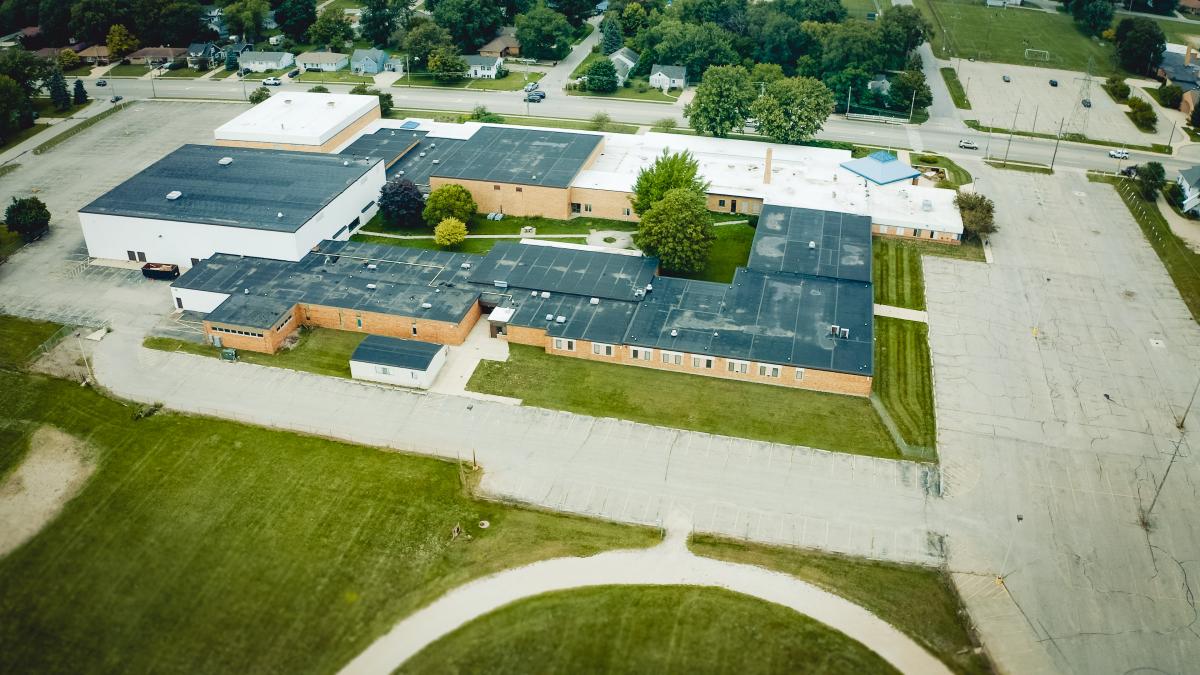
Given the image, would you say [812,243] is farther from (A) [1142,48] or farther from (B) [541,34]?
(A) [1142,48]

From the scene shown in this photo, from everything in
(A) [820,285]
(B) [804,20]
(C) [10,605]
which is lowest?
(C) [10,605]

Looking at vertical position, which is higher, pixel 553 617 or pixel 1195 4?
pixel 1195 4

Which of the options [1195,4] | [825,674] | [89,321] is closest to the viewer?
[825,674]

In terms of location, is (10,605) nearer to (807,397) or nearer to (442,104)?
(807,397)

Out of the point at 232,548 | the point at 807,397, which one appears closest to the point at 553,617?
the point at 232,548

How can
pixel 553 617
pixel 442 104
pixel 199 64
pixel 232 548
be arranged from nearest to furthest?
1. pixel 553 617
2. pixel 232 548
3. pixel 442 104
4. pixel 199 64

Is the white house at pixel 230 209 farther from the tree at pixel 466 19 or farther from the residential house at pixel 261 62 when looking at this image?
the tree at pixel 466 19

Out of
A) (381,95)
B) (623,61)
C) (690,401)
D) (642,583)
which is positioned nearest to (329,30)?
(381,95)

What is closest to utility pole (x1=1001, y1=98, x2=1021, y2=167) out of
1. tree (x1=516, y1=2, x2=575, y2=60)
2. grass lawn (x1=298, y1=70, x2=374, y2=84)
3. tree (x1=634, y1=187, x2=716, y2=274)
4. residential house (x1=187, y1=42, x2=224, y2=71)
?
tree (x1=634, y1=187, x2=716, y2=274)
